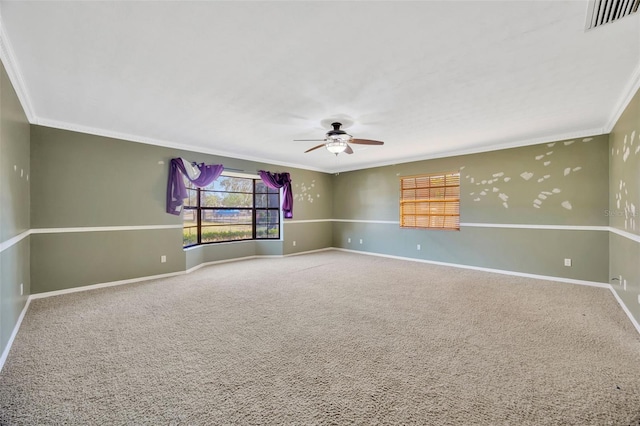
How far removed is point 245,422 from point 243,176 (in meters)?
5.57

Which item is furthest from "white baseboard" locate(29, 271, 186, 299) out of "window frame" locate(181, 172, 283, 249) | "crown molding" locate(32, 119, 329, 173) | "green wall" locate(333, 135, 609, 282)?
"green wall" locate(333, 135, 609, 282)

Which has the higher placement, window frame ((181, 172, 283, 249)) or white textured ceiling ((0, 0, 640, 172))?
white textured ceiling ((0, 0, 640, 172))

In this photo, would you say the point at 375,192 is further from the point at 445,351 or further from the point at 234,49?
the point at 234,49

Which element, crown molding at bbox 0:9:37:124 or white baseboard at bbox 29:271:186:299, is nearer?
crown molding at bbox 0:9:37:124

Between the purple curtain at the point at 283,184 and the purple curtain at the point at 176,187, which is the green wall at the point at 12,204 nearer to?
the purple curtain at the point at 176,187

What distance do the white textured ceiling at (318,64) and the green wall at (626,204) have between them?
287 mm

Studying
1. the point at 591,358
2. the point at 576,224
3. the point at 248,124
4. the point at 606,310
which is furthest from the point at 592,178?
the point at 248,124

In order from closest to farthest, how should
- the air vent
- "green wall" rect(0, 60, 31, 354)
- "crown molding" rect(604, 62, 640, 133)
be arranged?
the air vent, "green wall" rect(0, 60, 31, 354), "crown molding" rect(604, 62, 640, 133)

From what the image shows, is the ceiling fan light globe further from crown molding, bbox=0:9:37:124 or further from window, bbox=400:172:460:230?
window, bbox=400:172:460:230

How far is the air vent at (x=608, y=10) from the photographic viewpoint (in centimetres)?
158

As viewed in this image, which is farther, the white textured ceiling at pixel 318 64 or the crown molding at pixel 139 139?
the crown molding at pixel 139 139

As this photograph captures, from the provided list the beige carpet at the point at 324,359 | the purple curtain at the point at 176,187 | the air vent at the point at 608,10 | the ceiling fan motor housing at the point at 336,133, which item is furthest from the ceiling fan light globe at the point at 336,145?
the purple curtain at the point at 176,187

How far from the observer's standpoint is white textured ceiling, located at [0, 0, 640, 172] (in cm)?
174

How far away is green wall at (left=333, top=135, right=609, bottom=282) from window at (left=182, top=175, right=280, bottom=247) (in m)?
3.14
